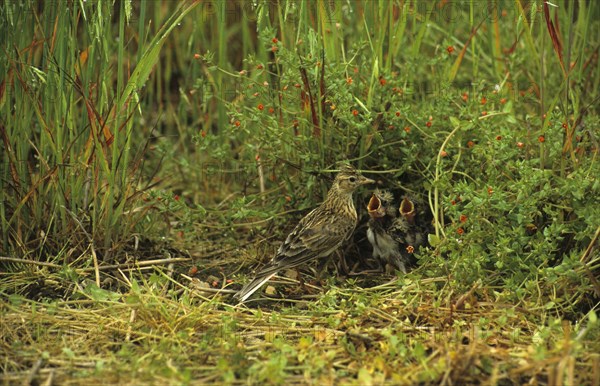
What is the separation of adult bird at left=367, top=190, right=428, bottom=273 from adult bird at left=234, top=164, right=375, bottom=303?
0.13 metres

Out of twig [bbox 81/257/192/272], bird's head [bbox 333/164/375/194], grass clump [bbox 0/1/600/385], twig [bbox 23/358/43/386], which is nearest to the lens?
twig [bbox 23/358/43/386]

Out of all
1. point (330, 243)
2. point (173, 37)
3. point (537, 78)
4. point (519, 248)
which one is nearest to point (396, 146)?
point (330, 243)

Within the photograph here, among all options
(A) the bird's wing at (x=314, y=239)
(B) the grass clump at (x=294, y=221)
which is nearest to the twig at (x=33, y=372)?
(B) the grass clump at (x=294, y=221)

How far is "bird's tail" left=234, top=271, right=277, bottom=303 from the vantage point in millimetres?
4602

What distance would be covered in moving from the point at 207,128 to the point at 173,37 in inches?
55.2

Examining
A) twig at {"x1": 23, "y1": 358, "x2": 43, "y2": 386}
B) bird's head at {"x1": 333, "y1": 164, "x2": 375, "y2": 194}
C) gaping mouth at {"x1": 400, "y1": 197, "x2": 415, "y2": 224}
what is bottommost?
twig at {"x1": 23, "y1": 358, "x2": 43, "y2": 386}

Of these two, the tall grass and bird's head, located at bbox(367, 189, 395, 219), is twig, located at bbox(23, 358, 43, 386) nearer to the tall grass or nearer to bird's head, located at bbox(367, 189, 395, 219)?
the tall grass

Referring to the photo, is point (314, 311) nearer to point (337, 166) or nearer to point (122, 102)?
point (337, 166)

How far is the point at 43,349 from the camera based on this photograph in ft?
12.8

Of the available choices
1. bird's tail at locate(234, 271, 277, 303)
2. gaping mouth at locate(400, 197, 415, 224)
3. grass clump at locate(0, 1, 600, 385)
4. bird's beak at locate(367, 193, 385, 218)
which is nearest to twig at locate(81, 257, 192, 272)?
grass clump at locate(0, 1, 600, 385)

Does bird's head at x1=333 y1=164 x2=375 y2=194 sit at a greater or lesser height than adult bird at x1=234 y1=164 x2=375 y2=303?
greater

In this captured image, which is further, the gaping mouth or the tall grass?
the gaping mouth

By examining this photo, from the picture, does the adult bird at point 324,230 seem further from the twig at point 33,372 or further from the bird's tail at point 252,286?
the twig at point 33,372

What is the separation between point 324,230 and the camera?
15.9 ft
